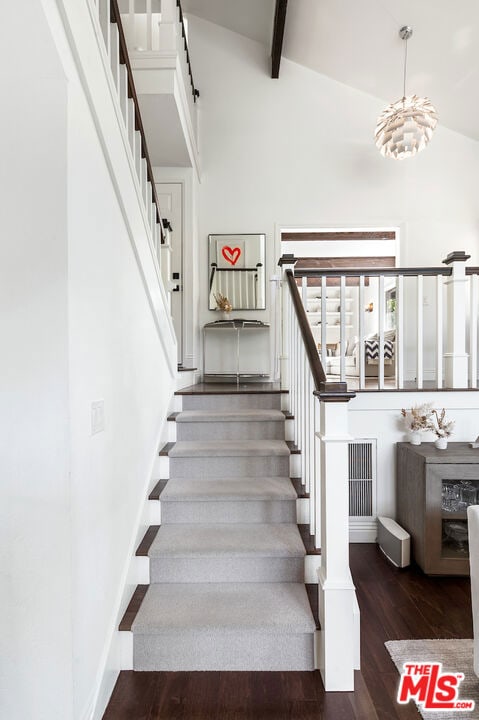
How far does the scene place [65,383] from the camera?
4.18 ft

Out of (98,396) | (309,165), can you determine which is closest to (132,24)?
(309,165)

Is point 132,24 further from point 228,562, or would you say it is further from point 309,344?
point 228,562

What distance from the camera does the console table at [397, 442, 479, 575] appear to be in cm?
245

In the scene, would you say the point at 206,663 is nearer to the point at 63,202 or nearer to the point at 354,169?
the point at 63,202

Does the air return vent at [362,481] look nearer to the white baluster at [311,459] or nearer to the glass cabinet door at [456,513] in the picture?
the glass cabinet door at [456,513]

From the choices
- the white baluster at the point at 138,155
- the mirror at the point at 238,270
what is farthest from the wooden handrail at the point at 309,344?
the mirror at the point at 238,270

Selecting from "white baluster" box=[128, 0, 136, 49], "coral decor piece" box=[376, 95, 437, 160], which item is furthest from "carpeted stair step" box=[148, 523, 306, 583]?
"coral decor piece" box=[376, 95, 437, 160]

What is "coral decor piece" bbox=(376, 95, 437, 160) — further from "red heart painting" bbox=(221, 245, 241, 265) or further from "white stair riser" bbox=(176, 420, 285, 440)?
"white stair riser" bbox=(176, 420, 285, 440)

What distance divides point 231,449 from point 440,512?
138 cm

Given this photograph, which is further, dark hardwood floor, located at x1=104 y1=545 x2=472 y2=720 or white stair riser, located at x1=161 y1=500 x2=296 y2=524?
white stair riser, located at x1=161 y1=500 x2=296 y2=524

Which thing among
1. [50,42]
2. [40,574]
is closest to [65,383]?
[40,574]

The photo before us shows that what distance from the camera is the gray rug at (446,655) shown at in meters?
1.61

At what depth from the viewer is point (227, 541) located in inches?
77.9

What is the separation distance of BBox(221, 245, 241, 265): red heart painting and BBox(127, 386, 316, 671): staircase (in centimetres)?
242
